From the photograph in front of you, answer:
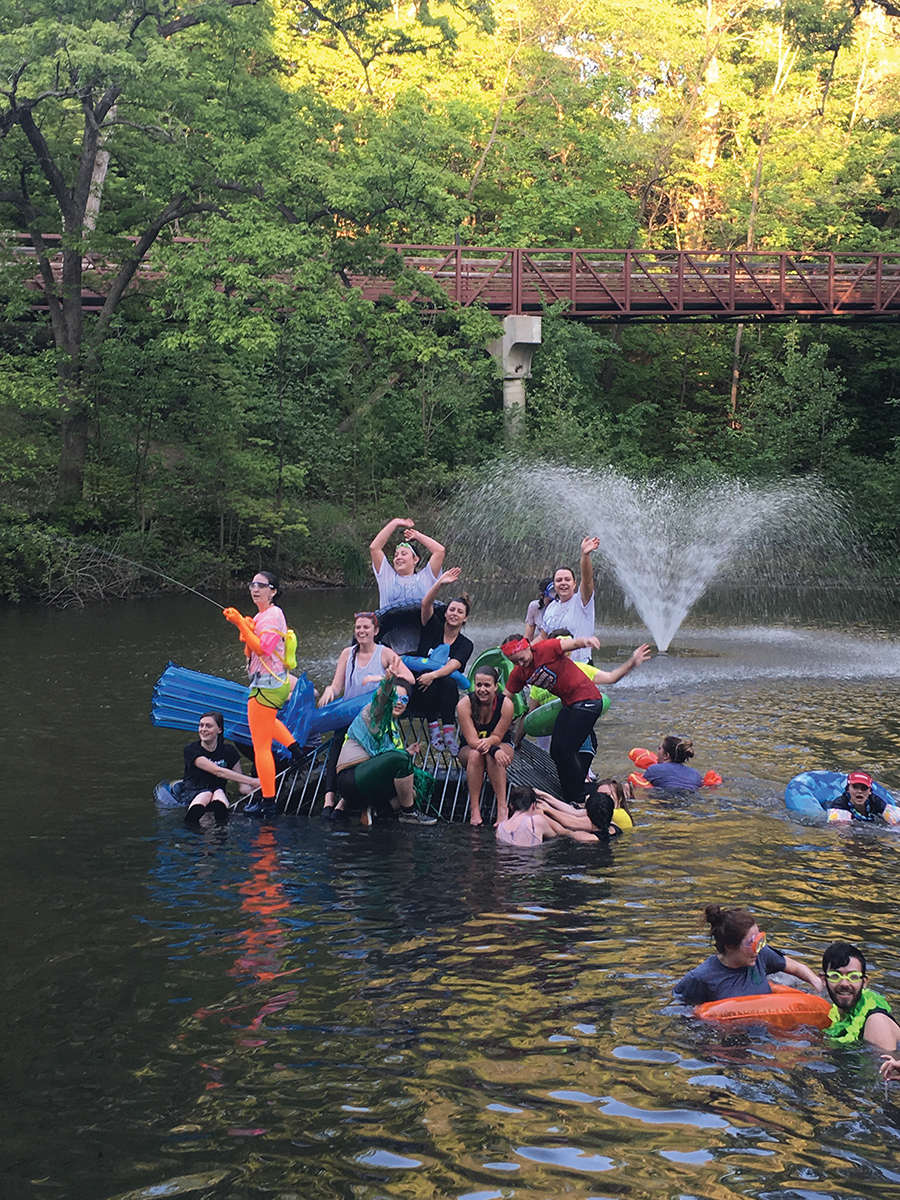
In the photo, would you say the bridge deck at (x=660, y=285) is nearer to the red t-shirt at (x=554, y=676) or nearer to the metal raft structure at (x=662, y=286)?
the metal raft structure at (x=662, y=286)

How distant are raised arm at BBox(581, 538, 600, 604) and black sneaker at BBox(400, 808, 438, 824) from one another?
244cm

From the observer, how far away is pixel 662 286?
43.5 m

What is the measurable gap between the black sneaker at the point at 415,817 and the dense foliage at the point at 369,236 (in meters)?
19.0

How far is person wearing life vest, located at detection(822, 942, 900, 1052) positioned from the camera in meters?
6.33

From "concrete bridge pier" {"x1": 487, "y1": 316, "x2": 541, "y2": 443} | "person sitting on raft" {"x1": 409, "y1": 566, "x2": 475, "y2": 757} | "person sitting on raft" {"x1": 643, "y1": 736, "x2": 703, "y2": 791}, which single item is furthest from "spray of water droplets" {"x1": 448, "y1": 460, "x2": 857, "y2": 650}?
"person sitting on raft" {"x1": 409, "y1": 566, "x2": 475, "y2": 757}

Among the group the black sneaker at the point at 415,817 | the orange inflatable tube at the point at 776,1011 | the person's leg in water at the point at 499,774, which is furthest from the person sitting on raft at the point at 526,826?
the orange inflatable tube at the point at 776,1011

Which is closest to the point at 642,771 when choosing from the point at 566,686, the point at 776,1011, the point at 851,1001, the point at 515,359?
the point at 566,686

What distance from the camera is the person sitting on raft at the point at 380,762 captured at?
10.8m

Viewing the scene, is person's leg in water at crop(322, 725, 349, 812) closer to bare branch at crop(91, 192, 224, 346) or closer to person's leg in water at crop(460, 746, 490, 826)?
person's leg in water at crop(460, 746, 490, 826)

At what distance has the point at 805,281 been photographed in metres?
41.8

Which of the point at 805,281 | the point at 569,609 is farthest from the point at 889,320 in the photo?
the point at 569,609

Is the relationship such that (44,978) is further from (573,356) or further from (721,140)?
(721,140)

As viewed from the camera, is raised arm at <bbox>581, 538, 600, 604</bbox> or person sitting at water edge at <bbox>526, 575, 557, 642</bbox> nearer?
raised arm at <bbox>581, 538, 600, 604</bbox>

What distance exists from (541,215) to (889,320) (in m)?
13.2
